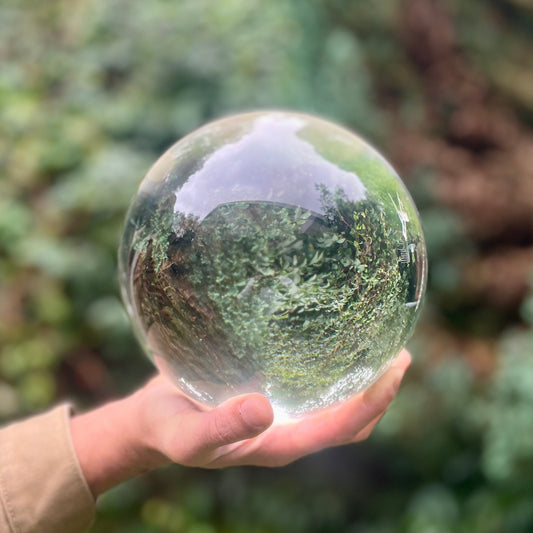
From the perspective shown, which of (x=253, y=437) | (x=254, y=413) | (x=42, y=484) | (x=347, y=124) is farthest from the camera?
(x=347, y=124)

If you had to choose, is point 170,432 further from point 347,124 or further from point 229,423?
point 347,124

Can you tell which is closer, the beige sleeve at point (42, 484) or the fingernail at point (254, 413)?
the fingernail at point (254, 413)

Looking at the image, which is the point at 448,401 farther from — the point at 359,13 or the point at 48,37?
the point at 48,37

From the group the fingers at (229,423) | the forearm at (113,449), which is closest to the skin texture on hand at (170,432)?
the forearm at (113,449)

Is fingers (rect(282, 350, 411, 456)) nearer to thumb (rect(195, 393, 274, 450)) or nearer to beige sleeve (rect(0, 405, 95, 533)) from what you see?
thumb (rect(195, 393, 274, 450))

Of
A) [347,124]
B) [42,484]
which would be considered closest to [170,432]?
[42,484]

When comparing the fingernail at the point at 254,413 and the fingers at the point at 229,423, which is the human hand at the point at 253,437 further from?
the fingernail at the point at 254,413
